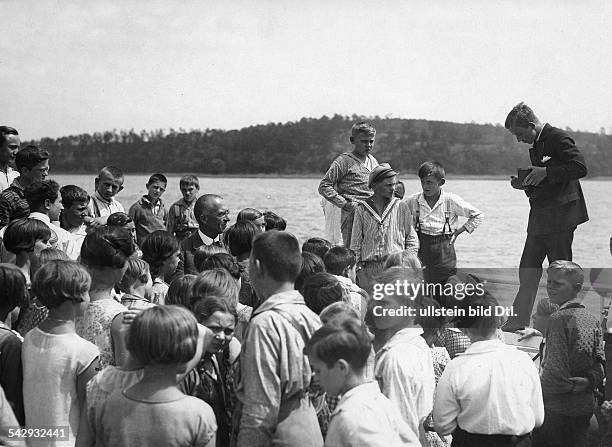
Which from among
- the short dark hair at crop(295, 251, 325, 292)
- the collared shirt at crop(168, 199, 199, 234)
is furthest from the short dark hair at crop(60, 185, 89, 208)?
the short dark hair at crop(295, 251, 325, 292)

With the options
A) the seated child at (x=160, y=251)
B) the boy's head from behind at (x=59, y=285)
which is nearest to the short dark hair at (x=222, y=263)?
the seated child at (x=160, y=251)

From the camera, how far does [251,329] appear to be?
2.63m

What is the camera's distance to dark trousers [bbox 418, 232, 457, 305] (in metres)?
6.48

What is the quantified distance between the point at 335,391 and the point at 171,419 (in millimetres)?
570

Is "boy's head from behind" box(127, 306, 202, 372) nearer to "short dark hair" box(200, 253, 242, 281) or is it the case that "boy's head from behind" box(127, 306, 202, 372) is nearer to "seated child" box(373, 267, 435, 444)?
"seated child" box(373, 267, 435, 444)

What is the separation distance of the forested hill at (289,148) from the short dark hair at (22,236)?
9157 millimetres

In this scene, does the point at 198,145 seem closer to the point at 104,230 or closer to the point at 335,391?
the point at 104,230

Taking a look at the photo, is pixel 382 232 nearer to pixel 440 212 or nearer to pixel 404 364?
pixel 440 212

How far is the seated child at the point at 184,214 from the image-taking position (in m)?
6.68

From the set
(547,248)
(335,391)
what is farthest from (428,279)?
(335,391)

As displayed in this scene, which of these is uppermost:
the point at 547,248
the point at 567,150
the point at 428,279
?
the point at 567,150

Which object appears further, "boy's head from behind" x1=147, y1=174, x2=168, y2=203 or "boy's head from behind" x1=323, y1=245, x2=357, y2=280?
"boy's head from behind" x1=147, y1=174, x2=168, y2=203

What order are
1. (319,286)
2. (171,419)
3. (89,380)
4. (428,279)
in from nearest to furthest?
(171,419) → (89,380) → (319,286) → (428,279)

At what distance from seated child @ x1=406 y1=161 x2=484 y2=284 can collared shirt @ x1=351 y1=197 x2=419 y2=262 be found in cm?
35
